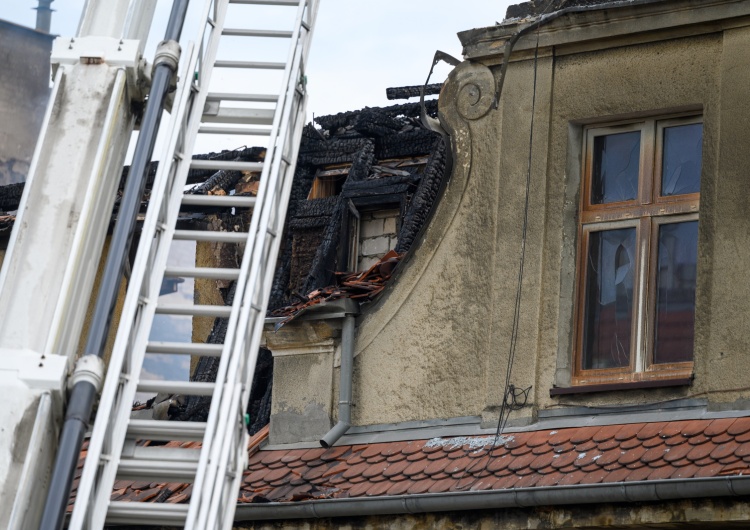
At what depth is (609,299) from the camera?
1045 cm

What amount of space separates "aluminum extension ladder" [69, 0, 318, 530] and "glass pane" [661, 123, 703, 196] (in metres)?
2.53

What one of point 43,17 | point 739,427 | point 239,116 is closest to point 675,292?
point 739,427

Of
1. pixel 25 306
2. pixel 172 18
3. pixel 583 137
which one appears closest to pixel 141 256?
pixel 25 306

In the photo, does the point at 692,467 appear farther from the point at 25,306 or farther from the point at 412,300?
the point at 25,306

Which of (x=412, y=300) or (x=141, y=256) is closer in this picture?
(x=141, y=256)

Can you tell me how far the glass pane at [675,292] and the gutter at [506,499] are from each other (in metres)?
1.24

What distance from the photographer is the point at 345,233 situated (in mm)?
15266

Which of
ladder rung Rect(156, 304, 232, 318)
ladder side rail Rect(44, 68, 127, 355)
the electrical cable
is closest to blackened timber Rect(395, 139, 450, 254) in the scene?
the electrical cable

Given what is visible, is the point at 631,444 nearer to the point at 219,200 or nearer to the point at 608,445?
the point at 608,445

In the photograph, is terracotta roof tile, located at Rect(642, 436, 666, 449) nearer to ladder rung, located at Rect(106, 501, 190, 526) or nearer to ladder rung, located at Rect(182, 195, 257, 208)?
ladder rung, located at Rect(182, 195, 257, 208)

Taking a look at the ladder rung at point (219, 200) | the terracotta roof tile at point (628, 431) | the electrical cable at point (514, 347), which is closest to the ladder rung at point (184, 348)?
the ladder rung at point (219, 200)

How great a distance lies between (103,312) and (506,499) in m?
3.01

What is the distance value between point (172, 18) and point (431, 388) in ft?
10.5

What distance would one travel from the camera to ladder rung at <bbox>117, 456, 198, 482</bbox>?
7824mm
